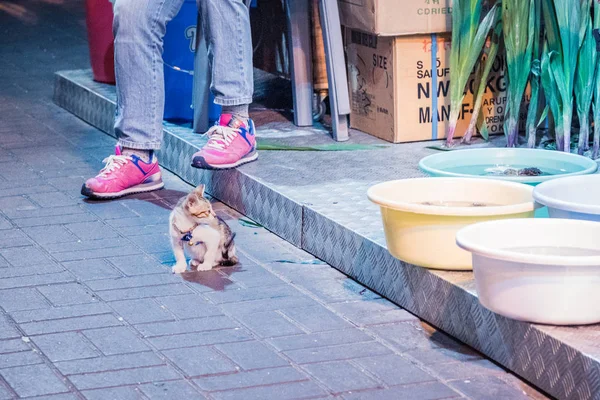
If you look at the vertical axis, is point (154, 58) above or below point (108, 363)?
above

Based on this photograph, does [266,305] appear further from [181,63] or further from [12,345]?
[181,63]

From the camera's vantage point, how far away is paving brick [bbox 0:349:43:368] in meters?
2.31

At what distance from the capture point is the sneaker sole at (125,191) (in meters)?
3.60

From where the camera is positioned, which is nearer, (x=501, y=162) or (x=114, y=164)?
(x=501, y=162)

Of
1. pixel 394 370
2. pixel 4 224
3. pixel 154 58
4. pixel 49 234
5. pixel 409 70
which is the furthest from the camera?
pixel 409 70

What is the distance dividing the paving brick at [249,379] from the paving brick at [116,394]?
0.43 ft

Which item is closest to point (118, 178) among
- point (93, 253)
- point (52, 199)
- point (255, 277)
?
point (52, 199)

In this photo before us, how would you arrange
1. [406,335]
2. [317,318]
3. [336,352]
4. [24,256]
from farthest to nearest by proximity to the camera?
[24,256] → [317,318] → [406,335] → [336,352]

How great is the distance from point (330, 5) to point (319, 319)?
1.56 meters

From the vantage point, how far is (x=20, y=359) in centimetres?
233

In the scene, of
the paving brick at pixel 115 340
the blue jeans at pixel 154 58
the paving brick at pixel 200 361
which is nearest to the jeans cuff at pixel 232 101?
the blue jeans at pixel 154 58

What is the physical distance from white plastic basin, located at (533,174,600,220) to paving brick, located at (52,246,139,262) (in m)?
1.23

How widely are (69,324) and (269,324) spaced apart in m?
0.48

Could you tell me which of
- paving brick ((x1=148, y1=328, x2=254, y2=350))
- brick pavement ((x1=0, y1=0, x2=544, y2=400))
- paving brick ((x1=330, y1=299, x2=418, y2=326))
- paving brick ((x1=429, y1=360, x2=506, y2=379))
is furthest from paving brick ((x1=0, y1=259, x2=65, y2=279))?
paving brick ((x1=429, y1=360, x2=506, y2=379))
